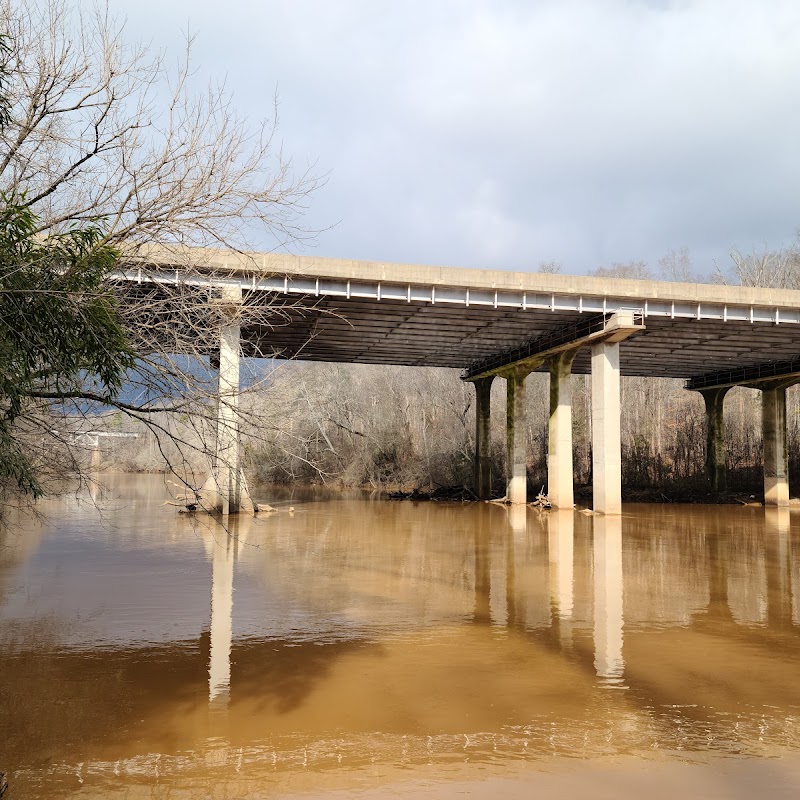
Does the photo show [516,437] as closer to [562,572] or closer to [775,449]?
[775,449]

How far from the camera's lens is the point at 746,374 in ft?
157

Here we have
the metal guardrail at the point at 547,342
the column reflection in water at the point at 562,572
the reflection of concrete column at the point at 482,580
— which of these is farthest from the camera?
the metal guardrail at the point at 547,342

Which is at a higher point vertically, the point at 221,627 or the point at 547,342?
the point at 547,342

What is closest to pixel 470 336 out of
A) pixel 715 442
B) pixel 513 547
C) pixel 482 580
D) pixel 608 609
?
pixel 513 547

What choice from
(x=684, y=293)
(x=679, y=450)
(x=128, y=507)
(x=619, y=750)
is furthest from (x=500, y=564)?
(x=679, y=450)

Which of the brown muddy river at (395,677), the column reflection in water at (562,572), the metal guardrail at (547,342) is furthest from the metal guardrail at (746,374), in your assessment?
the brown muddy river at (395,677)

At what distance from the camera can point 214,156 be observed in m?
7.70

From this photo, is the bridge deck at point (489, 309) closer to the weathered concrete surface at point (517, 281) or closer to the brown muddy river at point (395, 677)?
the weathered concrete surface at point (517, 281)

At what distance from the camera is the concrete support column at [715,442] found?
50844 mm

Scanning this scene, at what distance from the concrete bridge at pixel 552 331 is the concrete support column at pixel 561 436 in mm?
74

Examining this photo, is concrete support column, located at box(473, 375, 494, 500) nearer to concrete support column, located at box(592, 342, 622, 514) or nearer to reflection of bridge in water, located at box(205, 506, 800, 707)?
concrete support column, located at box(592, 342, 622, 514)

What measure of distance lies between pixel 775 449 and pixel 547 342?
1839 cm

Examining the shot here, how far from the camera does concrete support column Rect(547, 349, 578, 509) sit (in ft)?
125

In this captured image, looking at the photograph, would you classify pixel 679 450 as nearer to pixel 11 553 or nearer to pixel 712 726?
pixel 11 553
